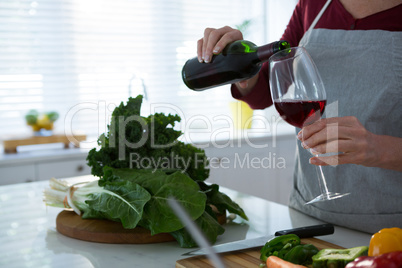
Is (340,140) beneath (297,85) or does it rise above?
beneath

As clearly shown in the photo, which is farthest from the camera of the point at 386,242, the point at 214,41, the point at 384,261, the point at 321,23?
the point at 321,23

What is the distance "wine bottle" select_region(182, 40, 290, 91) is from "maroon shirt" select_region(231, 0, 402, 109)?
242mm

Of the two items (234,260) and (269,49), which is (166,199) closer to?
(234,260)

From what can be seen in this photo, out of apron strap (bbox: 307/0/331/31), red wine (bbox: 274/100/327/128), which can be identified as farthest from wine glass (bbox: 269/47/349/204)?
apron strap (bbox: 307/0/331/31)

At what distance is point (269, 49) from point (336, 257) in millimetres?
481

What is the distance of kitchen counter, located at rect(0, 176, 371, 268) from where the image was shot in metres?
0.95

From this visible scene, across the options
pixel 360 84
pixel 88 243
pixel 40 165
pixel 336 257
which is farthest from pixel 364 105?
pixel 40 165

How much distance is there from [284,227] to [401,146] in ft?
1.17

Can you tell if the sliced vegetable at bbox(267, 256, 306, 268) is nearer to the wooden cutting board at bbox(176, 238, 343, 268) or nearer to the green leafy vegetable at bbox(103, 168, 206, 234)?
the wooden cutting board at bbox(176, 238, 343, 268)

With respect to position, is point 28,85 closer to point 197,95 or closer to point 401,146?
point 197,95

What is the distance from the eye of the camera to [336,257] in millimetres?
797

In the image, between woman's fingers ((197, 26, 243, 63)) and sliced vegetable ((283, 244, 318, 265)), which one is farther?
woman's fingers ((197, 26, 243, 63))

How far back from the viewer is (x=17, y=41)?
2816mm

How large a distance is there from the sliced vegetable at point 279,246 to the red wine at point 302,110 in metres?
0.24
